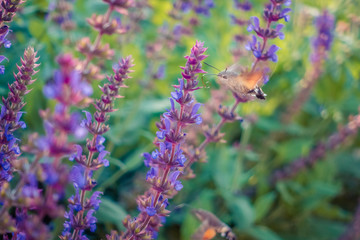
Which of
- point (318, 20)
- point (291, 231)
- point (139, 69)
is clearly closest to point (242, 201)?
point (291, 231)

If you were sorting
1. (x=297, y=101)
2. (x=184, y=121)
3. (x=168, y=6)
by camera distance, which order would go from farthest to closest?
(x=168, y=6), (x=297, y=101), (x=184, y=121)

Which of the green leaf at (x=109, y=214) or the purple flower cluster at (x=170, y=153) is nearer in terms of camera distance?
the purple flower cluster at (x=170, y=153)

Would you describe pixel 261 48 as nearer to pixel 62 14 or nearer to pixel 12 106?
pixel 12 106

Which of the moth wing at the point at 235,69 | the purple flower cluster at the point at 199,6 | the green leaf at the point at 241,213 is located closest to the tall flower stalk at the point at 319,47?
the purple flower cluster at the point at 199,6

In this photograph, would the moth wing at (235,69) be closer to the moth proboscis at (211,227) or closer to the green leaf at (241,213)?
the moth proboscis at (211,227)

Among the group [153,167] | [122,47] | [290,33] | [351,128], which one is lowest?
[153,167]

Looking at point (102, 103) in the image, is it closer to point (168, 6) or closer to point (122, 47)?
point (122, 47)

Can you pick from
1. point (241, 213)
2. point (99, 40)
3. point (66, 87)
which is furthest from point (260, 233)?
point (66, 87)
